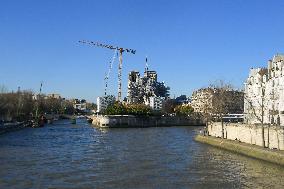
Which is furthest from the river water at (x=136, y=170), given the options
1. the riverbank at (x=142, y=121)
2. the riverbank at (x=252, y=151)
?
the riverbank at (x=142, y=121)

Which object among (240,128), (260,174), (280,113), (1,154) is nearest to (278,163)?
(260,174)

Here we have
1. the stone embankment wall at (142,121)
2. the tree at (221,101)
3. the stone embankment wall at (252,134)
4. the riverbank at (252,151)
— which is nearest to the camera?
the riverbank at (252,151)

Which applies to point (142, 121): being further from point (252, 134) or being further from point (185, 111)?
point (252, 134)

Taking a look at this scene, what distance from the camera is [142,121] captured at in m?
154

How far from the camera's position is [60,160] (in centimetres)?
4903

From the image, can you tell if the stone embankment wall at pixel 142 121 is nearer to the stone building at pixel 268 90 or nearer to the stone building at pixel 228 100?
the stone building at pixel 228 100

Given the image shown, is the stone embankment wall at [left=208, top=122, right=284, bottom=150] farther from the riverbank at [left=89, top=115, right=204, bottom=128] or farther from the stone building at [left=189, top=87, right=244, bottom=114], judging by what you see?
the riverbank at [left=89, top=115, right=204, bottom=128]

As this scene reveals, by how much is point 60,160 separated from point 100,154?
24.1 feet

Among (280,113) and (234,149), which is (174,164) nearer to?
(234,149)

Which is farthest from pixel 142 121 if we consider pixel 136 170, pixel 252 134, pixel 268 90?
pixel 136 170

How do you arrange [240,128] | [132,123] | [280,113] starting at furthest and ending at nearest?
[132,123] < [280,113] < [240,128]

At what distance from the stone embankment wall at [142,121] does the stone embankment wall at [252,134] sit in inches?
2799

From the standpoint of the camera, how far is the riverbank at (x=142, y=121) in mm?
146625

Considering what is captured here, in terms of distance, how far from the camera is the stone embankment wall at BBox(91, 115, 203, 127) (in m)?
147
